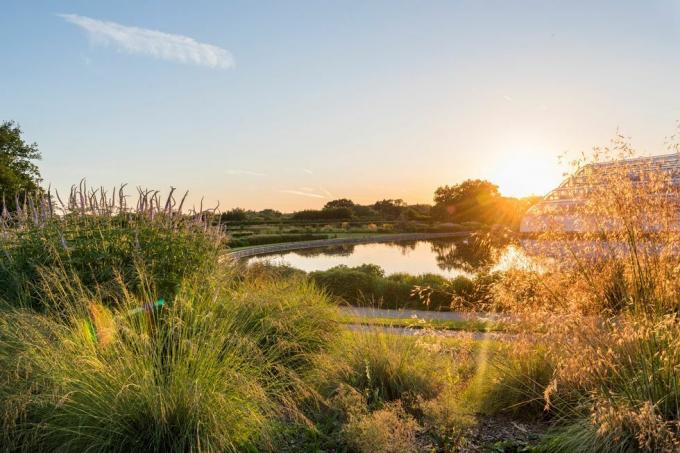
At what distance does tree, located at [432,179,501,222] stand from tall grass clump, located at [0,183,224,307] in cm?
6227

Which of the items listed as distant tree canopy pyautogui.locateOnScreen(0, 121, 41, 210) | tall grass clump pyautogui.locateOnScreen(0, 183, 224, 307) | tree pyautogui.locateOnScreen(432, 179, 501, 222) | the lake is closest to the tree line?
tree pyautogui.locateOnScreen(432, 179, 501, 222)

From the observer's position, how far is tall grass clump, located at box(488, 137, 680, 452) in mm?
3045

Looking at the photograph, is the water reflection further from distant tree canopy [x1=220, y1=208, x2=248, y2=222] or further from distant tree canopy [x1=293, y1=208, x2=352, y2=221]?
distant tree canopy [x1=293, y1=208, x2=352, y2=221]

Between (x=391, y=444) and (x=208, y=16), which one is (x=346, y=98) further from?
(x=391, y=444)

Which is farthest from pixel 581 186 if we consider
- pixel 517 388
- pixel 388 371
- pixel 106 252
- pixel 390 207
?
pixel 390 207

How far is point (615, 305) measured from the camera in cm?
418

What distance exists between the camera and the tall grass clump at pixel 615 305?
9.99 feet

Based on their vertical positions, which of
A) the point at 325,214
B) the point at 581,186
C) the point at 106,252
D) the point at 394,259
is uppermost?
the point at 325,214

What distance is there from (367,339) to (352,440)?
150 centimetres

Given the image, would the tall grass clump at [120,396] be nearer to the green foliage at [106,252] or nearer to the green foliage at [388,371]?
the green foliage at [388,371]

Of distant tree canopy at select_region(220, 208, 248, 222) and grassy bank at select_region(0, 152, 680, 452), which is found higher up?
distant tree canopy at select_region(220, 208, 248, 222)

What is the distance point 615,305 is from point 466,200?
7113 centimetres

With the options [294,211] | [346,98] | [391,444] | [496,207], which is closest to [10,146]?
[346,98]

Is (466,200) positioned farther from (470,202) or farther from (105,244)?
(105,244)
